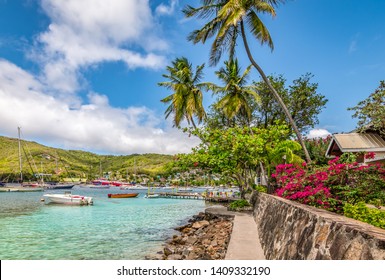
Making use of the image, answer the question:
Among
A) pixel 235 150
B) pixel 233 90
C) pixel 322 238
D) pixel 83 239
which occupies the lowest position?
pixel 83 239

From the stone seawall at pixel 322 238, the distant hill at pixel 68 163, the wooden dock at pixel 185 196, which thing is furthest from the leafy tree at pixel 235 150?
the distant hill at pixel 68 163

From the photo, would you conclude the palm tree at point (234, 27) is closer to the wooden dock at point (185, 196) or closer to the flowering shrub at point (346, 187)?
the flowering shrub at point (346, 187)

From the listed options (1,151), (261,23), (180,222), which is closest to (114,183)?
(1,151)

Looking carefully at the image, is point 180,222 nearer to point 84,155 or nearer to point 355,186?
point 355,186

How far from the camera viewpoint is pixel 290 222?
19.1ft

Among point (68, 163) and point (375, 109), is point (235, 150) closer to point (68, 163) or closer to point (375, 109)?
point (375, 109)

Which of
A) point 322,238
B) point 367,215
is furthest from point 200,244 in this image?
point 322,238

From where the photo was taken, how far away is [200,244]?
36.7 ft

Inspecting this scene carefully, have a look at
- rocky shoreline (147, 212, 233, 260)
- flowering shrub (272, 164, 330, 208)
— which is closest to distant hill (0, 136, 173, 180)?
rocky shoreline (147, 212, 233, 260)

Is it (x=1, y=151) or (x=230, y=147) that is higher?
(x=1, y=151)

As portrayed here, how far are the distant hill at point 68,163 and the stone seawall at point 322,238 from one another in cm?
8381

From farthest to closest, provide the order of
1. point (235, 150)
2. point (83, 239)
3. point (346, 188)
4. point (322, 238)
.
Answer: point (235, 150)
point (83, 239)
point (346, 188)
point (322, 238)

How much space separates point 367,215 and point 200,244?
7.62 meters

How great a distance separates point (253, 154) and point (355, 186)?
9.29 m
